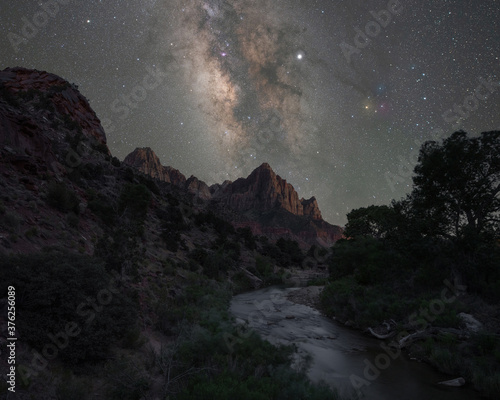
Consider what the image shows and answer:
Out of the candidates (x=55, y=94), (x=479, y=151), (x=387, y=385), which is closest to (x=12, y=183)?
(x=387, y=385)

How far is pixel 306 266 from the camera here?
250 ft

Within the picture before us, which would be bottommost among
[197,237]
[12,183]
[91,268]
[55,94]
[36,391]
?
[36,391]

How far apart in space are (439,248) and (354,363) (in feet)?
34.4

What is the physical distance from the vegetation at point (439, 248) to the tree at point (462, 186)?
0.05 metres

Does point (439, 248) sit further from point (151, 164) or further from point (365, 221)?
point (151, 164)

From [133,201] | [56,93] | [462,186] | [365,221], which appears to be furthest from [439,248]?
[56,93]

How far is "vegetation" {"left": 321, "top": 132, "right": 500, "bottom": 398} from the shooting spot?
14542mm

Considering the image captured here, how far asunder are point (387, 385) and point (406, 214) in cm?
1440

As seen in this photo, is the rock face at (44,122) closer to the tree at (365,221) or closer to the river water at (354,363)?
the river water at (354,363)

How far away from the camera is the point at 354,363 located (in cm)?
1158

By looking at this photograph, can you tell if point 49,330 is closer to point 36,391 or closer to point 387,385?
point 36,391

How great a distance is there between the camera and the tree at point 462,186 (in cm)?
1659

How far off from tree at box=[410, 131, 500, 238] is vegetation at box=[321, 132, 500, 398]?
0.05 m

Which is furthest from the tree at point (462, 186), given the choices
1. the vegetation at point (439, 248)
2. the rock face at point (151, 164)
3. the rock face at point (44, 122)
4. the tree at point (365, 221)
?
the rock face at point (151, 164)
